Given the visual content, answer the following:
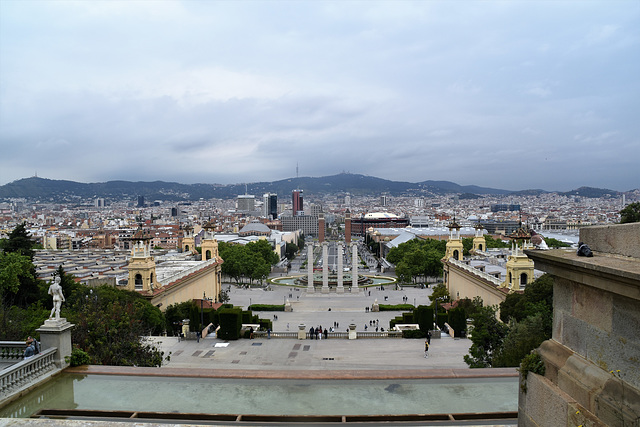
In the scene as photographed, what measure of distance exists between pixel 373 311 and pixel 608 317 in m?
38.9

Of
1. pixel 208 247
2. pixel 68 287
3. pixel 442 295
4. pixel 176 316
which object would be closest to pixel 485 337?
pixel 176 316

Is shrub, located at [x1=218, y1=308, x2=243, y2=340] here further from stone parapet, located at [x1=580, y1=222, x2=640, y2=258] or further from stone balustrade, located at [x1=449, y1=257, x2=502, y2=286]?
stone parapet, located at [x1=580, y1=222, x2=640, y2=258]

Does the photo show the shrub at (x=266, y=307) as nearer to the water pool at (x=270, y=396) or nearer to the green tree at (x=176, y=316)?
the green tree at (x=176, y=316)

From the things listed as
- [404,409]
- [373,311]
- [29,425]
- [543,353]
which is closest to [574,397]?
[543,353]

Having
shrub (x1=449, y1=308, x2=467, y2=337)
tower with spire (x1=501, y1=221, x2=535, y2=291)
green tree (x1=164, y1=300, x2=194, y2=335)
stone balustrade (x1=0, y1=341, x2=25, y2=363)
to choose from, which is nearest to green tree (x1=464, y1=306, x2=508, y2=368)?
tower with spire (x1=501, y1=221, x2=535, y2=291)

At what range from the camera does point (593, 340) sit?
13.6 ft

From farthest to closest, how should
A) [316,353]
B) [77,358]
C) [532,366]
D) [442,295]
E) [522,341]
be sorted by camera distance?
[442,295]
[316,353]
[522,341]
[77,358]
[532,366]

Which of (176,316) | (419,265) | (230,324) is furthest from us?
(419,265)

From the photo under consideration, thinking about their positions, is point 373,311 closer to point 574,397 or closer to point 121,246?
point 574,397

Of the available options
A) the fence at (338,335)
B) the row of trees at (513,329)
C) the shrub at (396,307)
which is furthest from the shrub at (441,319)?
the shrub at (396,307)

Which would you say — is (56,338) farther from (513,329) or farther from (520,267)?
(520,267)

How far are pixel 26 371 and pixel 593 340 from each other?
28.8ft

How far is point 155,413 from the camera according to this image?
23.4 feet

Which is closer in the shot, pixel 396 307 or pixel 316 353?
pixel 316 353
